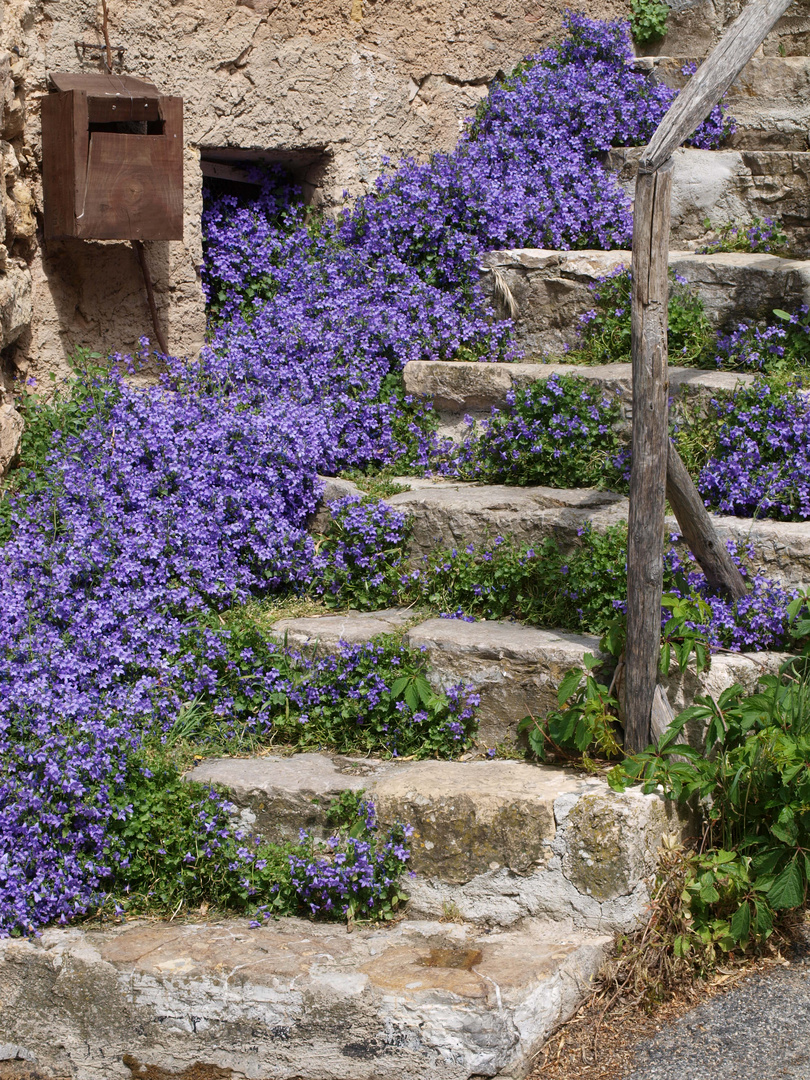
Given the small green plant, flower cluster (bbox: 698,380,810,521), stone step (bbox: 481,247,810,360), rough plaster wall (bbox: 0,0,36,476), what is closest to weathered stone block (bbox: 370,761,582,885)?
flower cluster (bbox: 698,380,810,521)

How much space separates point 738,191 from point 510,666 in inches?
133

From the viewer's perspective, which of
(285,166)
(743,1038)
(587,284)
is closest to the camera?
(743,1038)

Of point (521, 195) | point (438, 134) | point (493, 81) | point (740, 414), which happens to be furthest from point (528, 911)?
point (493, 81)

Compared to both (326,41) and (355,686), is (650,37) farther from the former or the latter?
(355,686)

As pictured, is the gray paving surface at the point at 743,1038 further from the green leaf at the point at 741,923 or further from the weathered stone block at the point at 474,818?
→ the weathered stone block at the point at 474,818

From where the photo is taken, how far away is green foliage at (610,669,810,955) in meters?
3.08

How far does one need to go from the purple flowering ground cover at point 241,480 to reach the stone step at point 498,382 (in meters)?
0.19

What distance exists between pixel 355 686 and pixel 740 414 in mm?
1905

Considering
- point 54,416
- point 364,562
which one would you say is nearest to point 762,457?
point 364,562

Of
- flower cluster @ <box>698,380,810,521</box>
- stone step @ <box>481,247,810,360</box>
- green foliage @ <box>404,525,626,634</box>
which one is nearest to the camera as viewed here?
green foliage @ <box>404,525,626,634</box>

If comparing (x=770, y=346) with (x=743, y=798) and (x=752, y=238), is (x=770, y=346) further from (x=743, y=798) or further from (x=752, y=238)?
(x=743, y=798)

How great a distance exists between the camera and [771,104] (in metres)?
6.18

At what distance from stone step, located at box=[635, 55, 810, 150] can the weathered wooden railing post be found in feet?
9.23

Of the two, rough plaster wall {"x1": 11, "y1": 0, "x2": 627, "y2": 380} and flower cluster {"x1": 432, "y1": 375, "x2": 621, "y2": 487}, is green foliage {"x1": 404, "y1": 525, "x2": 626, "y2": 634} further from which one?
rough plaster wall {"x1": 11, "y1": 0, "x2": 627, "y2": 380}
